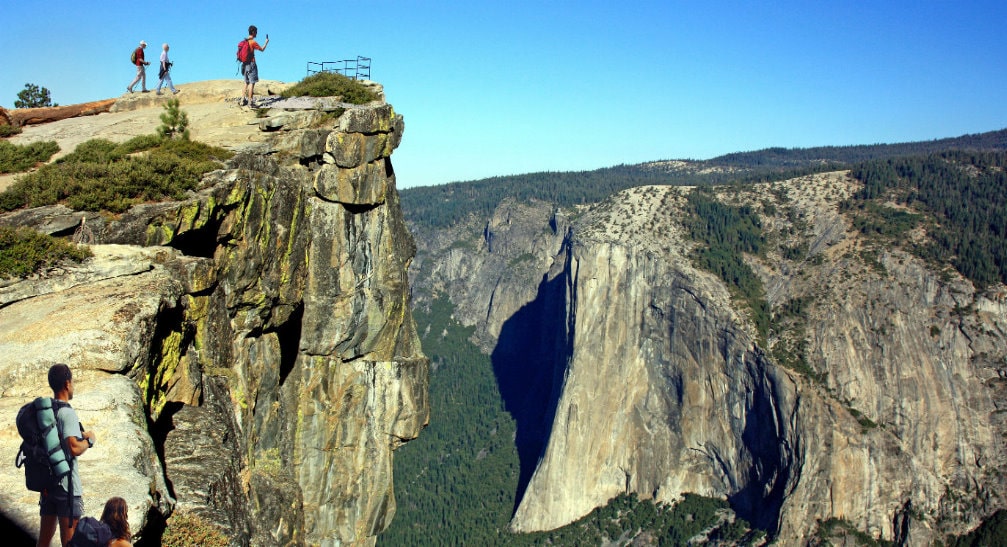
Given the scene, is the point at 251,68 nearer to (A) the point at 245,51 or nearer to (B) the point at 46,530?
(A) the point at 245,51

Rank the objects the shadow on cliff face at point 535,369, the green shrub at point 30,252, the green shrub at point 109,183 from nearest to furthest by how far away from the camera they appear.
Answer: the green shrub at point 30,252 < the green shrub at point 109,183 < the shadow on cliff face at point 535,369

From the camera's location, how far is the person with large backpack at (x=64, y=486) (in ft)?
27.4

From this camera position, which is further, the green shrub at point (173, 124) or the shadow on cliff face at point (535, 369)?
the shadow on cliff face at point (535, 369)

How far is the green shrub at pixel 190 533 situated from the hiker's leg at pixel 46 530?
1.91m

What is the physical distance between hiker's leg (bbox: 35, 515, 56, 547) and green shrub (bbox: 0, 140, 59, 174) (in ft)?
47.7

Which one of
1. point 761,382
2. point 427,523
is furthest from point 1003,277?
point 427,523

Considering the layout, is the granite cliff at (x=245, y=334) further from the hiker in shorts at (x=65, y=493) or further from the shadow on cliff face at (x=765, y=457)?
the shadow on cliff face at (x=765, y=457)

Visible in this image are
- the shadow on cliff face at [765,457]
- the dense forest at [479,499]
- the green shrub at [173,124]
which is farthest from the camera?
the dense forest at [479,499]

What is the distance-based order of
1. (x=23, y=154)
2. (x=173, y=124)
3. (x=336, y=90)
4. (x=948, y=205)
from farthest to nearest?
1. (x=948, y=205)
2. (x=336, y=90)
3. (x=173, y=124)
4. (x=23, y=154)

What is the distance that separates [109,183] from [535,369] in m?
169

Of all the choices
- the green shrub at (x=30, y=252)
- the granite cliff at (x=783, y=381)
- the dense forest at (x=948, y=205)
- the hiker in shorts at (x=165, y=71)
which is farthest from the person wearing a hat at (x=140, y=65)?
the dense forest at (x=948, y=205)

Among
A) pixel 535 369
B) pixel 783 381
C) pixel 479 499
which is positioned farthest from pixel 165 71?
pixel 535 369

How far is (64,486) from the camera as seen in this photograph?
8.57m

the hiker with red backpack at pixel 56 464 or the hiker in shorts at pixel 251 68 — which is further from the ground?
the hiker in shorts at pixel 251 68
